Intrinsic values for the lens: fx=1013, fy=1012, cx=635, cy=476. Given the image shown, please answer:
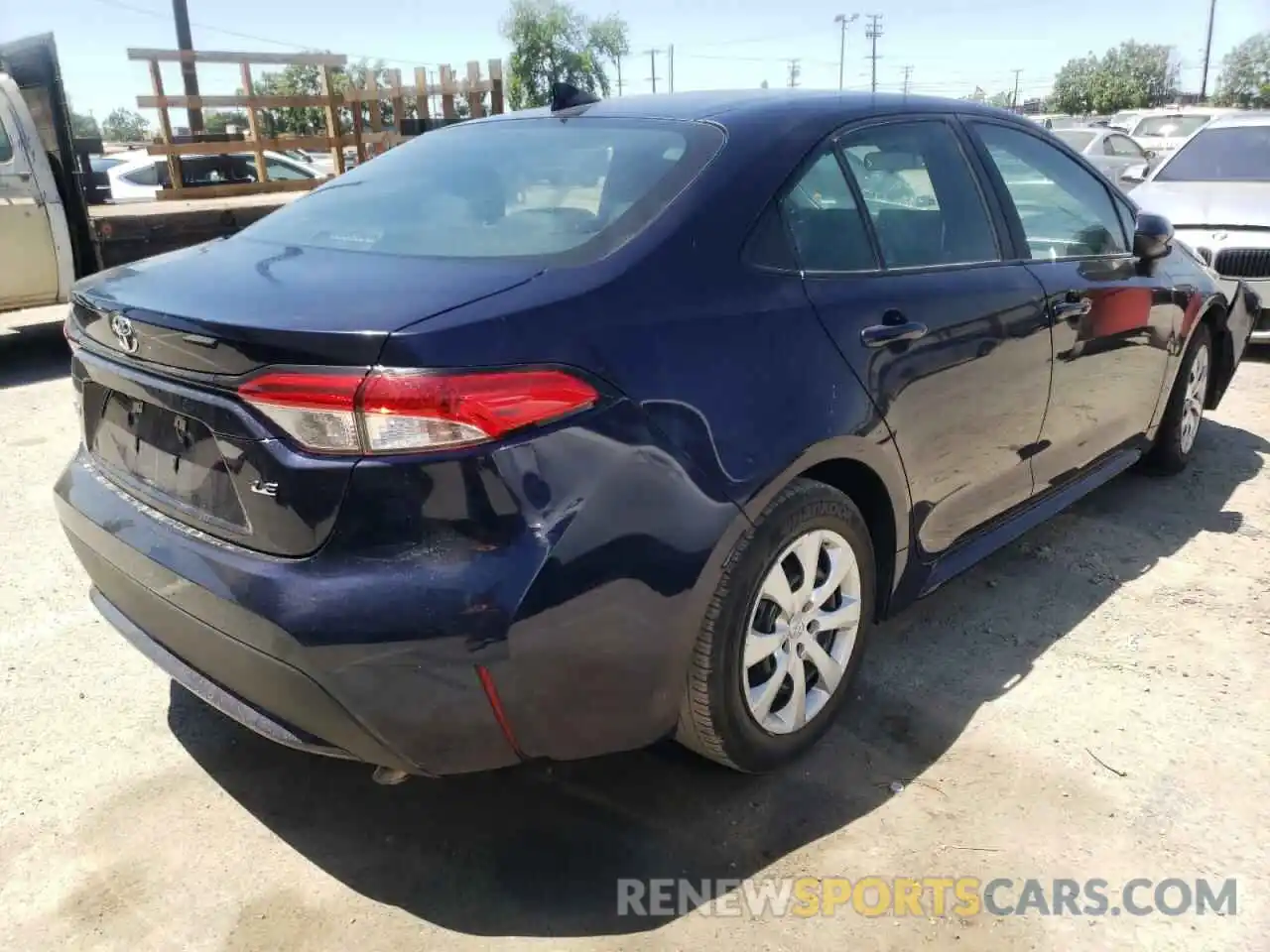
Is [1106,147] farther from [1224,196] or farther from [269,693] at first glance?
[269,693]

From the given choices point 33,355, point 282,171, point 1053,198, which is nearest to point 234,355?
point 1053,198

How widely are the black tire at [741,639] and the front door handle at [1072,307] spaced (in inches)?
49.0

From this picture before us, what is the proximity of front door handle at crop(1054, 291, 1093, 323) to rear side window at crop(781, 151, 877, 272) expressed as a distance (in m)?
0.94

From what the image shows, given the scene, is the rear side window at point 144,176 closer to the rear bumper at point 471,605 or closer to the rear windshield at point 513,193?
the rear windshield at point 513,193

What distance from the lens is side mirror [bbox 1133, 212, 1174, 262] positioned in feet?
12.7

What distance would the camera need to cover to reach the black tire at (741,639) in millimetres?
2238

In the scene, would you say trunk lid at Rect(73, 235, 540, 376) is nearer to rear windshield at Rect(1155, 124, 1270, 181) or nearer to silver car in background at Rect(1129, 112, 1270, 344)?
silver car in background at Rect(1129, 112, 1270, 344)

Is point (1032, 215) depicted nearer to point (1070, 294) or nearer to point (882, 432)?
point (1070, 294)

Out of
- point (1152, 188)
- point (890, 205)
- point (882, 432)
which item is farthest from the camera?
point (1152, 188)

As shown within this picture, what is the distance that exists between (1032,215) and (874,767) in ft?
→ 6.42

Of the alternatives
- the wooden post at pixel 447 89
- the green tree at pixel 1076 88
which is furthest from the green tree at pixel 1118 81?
the wooden post at pixel 447 89

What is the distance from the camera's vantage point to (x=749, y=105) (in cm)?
276

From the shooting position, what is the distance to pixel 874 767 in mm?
2680

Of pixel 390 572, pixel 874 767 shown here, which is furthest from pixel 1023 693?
pixel 390 572
